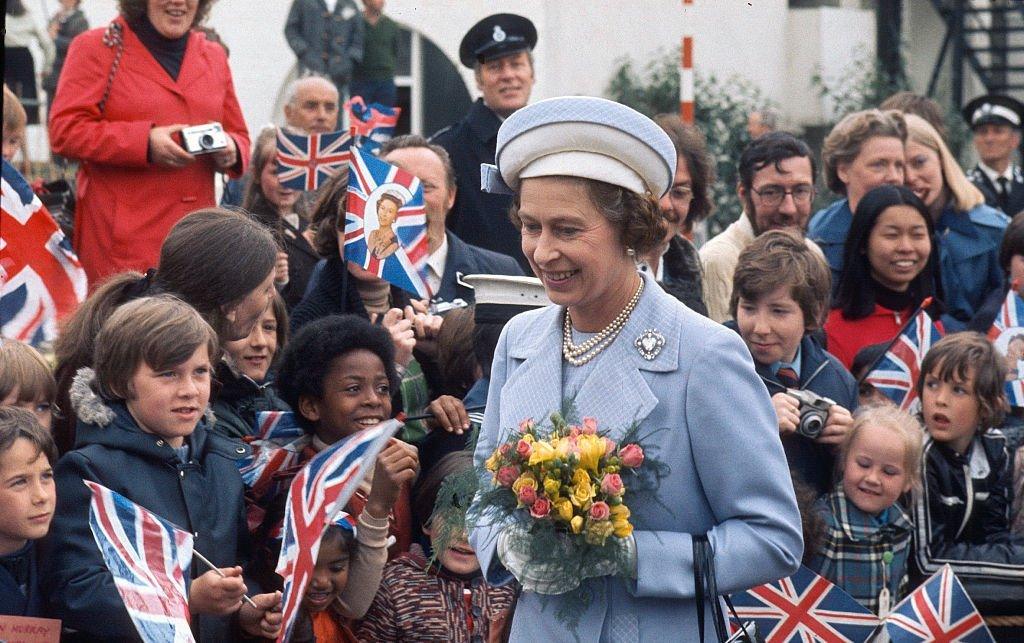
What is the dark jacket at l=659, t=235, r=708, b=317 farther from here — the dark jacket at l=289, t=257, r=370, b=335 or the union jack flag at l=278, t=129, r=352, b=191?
the union jack flag at l=278, t=129, r=352, b=191

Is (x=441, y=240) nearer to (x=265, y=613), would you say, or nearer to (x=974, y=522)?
(x=974, y=522)

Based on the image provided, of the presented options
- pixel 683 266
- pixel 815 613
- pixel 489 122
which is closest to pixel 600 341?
pixel 815 613

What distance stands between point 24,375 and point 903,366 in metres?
3.32

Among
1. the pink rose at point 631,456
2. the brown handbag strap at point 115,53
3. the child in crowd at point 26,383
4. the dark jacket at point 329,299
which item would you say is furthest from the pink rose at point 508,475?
the brown handbag strap at point 115,53

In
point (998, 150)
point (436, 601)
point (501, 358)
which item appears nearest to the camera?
point (501, 358)

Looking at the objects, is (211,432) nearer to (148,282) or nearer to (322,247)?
(148,282)

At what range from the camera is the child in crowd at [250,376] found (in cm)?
512

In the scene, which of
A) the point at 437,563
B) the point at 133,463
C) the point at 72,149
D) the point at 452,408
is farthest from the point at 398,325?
the point at 72,149

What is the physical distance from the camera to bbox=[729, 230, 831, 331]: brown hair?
5.84m

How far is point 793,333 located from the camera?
582cm

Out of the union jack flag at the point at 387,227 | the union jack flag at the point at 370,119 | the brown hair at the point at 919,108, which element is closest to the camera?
the union jack flag at the point at 387,227

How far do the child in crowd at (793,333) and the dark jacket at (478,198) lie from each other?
1688 millimetres

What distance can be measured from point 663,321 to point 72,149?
13.6 ft

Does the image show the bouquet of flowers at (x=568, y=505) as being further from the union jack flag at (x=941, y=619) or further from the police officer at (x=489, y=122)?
the police officer at (x=489, y=122)
